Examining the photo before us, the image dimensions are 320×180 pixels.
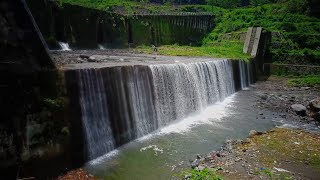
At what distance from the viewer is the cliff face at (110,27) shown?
19.8 m

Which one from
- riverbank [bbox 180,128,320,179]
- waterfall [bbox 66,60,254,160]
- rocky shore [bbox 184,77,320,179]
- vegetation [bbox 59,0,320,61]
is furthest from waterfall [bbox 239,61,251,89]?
riverbank [bbox 180,128,320,179]

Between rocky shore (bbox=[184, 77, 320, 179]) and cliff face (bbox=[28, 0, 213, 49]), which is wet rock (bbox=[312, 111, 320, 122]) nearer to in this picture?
rocky shore (bbox=[184, 77, 320, 179])

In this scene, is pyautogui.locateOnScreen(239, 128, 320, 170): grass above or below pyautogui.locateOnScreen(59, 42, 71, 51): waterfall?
below

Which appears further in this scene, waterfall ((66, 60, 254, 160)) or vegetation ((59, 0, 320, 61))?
vegetation ((59, 0, 320, 61))

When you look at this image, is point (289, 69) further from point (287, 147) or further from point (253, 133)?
point (287, 147)

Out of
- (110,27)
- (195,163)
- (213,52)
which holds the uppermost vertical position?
(110,27)

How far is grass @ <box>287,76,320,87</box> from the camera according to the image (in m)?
23.7

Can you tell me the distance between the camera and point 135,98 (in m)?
12.4

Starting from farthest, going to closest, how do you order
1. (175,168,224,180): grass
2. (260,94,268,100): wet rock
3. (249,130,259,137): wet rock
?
(260,94,268,100): wet rock < (249,130,259,137): wet rock < (175,168,224,180): grass

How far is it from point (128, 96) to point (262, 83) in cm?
1659

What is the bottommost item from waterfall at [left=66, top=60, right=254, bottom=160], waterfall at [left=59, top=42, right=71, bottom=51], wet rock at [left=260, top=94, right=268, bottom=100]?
wet rock at [left=260, top=94, right=268, bottom=100]

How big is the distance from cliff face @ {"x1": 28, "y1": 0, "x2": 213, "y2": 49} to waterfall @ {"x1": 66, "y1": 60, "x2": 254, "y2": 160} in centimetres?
877

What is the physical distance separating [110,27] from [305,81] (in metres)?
16.2

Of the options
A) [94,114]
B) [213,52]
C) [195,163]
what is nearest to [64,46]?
[94,114]
